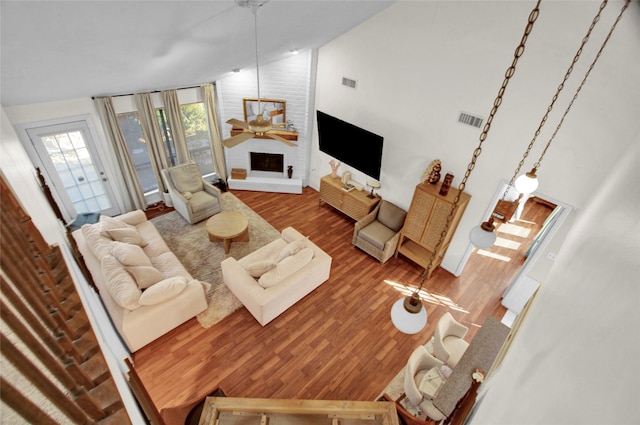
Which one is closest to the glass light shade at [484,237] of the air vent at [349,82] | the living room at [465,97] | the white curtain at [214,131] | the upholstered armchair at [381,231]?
the living room at [465,97]

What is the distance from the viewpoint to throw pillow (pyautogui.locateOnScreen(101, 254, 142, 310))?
11.4 feet

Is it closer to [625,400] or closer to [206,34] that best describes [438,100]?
[206,34]

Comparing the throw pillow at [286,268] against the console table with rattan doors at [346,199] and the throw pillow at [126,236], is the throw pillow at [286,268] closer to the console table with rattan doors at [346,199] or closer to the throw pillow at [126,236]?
the console table with rattan doors at [346,199]

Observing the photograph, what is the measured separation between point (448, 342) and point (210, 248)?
4001 mm

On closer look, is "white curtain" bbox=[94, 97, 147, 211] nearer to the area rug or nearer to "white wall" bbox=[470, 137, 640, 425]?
the area rug

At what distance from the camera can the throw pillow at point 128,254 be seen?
12.9 feet

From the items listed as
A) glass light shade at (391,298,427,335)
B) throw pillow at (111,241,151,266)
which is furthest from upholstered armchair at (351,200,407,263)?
throw pillow at (111,241,151,266)

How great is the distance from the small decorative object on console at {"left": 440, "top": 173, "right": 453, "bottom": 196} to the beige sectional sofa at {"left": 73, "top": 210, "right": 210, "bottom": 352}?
12.0 ft

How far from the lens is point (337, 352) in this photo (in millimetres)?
4086

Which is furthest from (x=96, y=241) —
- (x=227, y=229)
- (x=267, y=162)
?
(x=267, y=162)

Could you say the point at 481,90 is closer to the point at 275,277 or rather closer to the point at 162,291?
the point at 275,277

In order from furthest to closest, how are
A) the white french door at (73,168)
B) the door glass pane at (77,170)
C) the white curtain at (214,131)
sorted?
1. the white curtain at (214,131)
2. the door glass pane at (77,170)
3. the white french door at (73,168)

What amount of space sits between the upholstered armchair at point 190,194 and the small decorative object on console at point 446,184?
13.5 feet

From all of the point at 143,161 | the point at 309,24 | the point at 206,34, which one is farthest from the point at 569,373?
the point at 143,161
